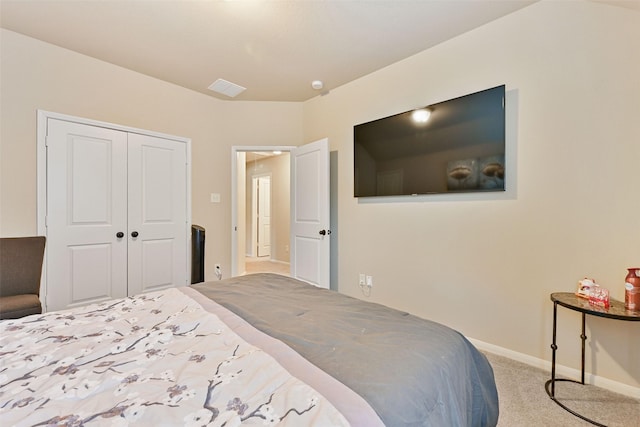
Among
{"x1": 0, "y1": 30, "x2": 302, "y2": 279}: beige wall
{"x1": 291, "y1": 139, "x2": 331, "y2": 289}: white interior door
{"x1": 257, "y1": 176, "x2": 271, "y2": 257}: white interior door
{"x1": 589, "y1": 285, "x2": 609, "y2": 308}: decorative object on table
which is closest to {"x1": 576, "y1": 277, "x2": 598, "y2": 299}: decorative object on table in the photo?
{"x1": 589, "y1": 285, "x2": 609, "y2": 308}: decorative object on table

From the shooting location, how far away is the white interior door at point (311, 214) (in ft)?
11.2

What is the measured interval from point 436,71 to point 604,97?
1243 millimetres

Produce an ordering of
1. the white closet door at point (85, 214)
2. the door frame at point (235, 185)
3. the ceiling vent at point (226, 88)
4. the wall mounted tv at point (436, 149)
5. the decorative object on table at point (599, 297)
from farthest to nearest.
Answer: the door frame at point (235, 185) → the ceiling vent at point (226, 88) → the white closet door at point (85, 214) → the wall mounted tv at point (436, 149) → the decorative object on table at point (599, 297)

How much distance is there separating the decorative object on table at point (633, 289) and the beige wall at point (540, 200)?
175mm

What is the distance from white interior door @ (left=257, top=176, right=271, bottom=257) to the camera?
696 centimetres

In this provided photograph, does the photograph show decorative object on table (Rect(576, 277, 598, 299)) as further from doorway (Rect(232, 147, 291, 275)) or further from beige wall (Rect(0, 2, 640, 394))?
doorway (Rect(232, 147, 291, 275))

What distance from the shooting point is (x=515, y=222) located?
2.20m

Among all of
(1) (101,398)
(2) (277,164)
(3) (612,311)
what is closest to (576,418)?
(3) (612,311)

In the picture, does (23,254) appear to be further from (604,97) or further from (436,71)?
(604,97)

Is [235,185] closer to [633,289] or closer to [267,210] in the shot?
[267,210]

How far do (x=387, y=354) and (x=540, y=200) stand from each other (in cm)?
189

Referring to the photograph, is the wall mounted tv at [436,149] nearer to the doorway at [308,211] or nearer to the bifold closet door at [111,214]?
the doorway at [308,211]

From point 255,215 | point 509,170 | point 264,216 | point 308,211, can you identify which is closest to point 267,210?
point 264,216

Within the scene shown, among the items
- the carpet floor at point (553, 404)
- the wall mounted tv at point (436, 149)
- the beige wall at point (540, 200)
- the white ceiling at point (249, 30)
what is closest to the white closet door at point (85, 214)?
the white ceiling at point (249, 30)
